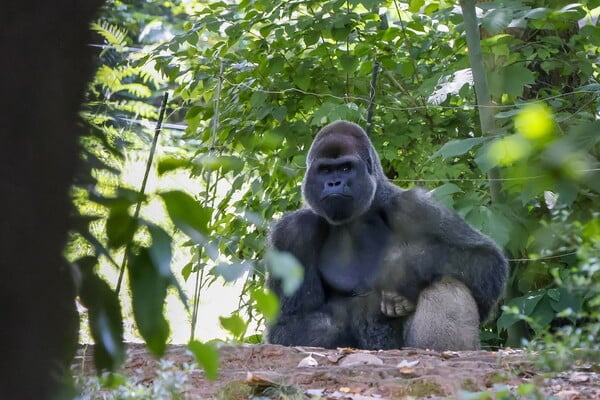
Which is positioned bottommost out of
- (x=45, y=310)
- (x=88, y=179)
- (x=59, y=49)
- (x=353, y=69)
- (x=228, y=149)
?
(x=45, y=310)

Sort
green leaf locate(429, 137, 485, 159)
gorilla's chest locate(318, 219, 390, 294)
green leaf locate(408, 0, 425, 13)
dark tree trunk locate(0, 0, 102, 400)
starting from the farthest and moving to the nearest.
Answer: green leaf locate(408, 0, 425, 13), gorilla's chest locate(318, 219, 390, 294), green leaf locate(429, 137, 485, 159), dark tree trunk locate(0, 0, 102, 400)

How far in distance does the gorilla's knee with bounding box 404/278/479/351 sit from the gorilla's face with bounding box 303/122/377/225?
2.10 ft

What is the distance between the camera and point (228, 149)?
626cm

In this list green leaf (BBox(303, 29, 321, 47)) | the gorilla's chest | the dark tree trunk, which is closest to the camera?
the dark tree trunk

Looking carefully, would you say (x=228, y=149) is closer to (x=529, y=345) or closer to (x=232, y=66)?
(x=232, y=66)

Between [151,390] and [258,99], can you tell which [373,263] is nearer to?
[258,99]

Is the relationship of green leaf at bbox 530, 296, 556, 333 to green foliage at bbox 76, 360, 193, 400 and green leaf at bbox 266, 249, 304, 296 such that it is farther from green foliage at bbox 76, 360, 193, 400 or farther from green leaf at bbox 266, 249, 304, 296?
green leaf at bbox 266, 249, 304, 296

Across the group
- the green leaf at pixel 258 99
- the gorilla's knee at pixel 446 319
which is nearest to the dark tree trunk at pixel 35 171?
the gorilla's knee at pixel 446 319

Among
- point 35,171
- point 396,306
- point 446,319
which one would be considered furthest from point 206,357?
point 396,306

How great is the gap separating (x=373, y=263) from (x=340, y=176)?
518mm

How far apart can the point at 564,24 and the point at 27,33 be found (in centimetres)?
469

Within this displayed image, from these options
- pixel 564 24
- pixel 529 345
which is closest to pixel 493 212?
pixel 564 24

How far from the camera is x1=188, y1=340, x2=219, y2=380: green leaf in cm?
131

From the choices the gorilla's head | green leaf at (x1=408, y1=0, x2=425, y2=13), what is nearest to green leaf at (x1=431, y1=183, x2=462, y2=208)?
the gorilla's head
